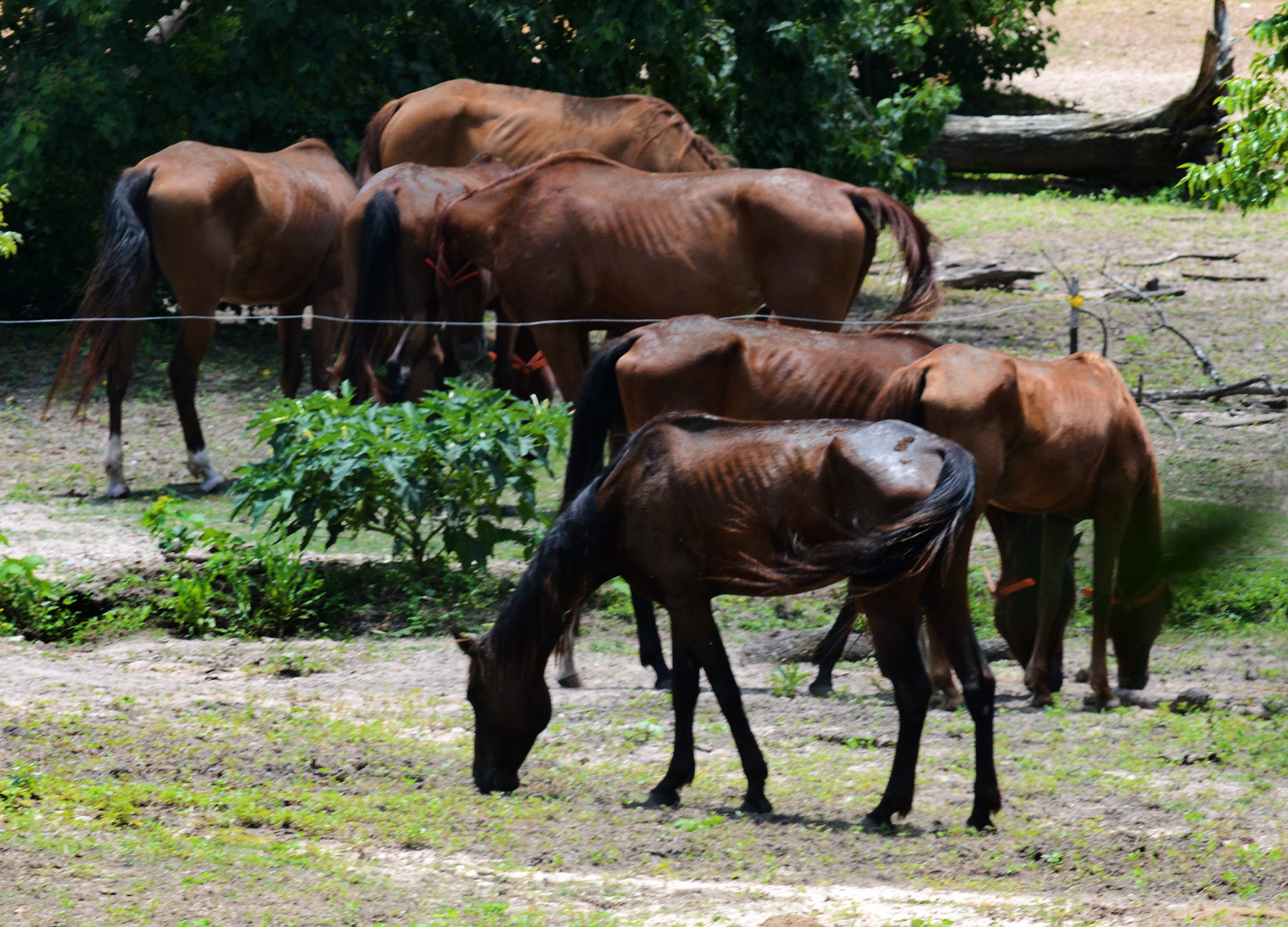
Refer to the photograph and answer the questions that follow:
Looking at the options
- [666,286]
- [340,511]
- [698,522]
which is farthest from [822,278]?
[698,522]

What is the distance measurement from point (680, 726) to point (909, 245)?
353cm

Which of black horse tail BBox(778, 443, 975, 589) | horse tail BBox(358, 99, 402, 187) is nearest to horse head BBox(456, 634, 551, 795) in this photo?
black horse tail BBox(778, 443, 975, 589)

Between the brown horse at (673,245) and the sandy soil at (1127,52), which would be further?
the sandy soil at (1127,52)

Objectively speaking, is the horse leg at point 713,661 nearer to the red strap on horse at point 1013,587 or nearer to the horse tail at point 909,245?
the red strap on horse at point 1013,587

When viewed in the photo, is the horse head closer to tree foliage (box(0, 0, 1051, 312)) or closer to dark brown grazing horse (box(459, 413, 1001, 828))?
dark brown grazing horse (box(459, 413, 1001, 828))

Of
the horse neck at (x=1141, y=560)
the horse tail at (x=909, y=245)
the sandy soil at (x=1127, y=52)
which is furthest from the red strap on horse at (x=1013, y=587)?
the sandy soil at (x=1127, y=52)

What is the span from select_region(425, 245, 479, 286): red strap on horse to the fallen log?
33.5 ft

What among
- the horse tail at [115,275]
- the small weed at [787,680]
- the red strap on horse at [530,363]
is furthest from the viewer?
the red strap on horse at [530,363]

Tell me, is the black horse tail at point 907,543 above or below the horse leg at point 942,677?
above

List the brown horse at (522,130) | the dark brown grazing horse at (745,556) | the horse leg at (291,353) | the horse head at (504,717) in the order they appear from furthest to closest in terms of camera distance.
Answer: the horse leg at (291,353)
the brown horse at (522,130)
the horse head at (504,717)
the dark brown grazing horse at (745,556)

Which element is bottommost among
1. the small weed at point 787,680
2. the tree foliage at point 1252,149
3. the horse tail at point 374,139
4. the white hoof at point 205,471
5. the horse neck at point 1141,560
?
the white hoof at point 205,471

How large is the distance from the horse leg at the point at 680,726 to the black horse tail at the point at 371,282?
4058mm

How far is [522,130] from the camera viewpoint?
9516mm

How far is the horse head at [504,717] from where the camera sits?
174 inches
